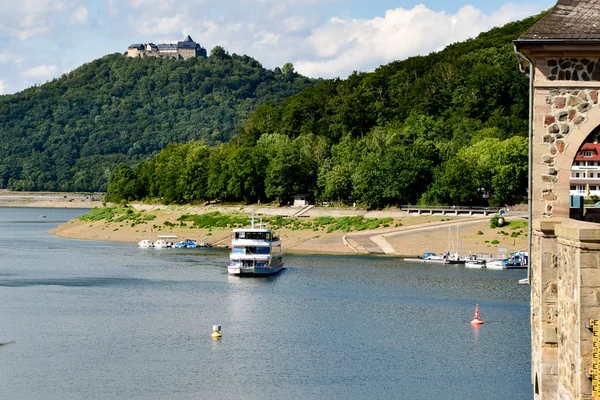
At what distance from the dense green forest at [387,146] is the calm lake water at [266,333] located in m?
37.5

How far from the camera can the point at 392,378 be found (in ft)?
151

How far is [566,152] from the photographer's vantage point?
2042cm

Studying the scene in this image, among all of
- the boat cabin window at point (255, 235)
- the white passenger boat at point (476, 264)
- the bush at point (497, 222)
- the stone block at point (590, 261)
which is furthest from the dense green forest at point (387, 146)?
the stone block at point (590, 261)

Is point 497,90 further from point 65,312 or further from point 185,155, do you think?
point 65,312

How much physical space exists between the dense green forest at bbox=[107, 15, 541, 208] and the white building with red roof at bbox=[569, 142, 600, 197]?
16.0 meters

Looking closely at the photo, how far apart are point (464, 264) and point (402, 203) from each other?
3823 cm

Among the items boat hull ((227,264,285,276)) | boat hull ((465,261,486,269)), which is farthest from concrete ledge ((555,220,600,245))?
boat hull ((465,261,486,269))

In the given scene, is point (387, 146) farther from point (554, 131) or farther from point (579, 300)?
point (579, 300)

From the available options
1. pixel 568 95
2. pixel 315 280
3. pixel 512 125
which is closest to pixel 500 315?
pixel 315 280

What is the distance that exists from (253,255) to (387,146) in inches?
2491

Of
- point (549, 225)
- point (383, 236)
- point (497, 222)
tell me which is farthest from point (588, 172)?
point (549, 225)

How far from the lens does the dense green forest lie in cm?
13425

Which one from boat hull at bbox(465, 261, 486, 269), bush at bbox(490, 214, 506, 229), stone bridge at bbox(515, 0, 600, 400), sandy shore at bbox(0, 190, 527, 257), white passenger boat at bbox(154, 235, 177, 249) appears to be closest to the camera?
stone bridge at bbox(515, 0, 600, 400)

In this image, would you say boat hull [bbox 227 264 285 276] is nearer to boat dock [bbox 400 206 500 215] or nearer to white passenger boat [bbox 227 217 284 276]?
white passenger boat [bbox 227 217 284 276]
